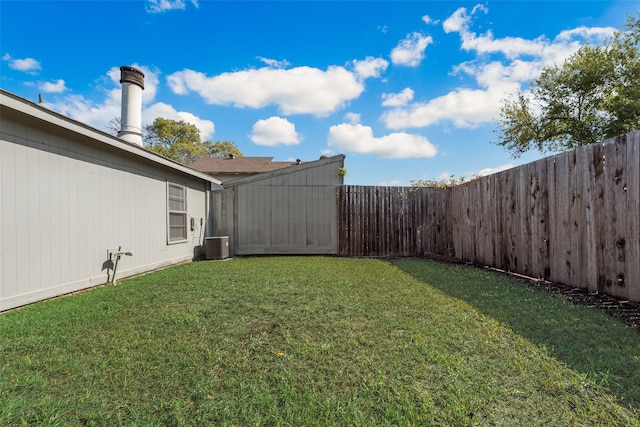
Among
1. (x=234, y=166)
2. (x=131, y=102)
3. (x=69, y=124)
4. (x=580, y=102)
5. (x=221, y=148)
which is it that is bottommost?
(x=69, y=124)

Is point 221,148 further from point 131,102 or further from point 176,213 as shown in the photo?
point 176,213

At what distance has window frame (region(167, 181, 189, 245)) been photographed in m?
5.94

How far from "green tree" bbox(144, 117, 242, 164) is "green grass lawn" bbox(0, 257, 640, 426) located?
2401cm

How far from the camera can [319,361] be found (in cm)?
186

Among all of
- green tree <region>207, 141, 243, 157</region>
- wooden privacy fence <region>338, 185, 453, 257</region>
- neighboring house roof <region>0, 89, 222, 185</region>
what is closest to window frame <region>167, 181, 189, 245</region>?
neighboring house roof <region>0, 89, 222, 185</region>

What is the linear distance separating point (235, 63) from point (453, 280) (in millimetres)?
7397

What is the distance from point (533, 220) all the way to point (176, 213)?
6.78 metres

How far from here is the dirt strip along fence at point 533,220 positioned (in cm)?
293

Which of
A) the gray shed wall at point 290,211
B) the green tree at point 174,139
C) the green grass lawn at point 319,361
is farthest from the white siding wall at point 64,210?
the green tree at point 174,139

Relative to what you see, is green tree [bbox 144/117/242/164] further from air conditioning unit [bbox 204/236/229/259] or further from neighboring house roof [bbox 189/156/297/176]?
air conditioning unit [bbox 204/236/229/259]

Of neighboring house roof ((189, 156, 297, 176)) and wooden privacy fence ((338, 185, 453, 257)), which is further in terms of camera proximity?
neighboring house roof ((189, 156, 297, 176))

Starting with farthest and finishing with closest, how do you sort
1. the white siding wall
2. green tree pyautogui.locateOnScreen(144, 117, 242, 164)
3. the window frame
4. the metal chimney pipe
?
green tree pyautogui.locateOnScreen(144, 117, 242, 164)
the metal chimney pipe
the window frame
the white siding wall

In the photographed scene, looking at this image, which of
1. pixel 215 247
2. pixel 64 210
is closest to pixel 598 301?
pixel 64 210

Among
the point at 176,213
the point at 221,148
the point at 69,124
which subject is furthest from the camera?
the point at 221,148
